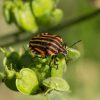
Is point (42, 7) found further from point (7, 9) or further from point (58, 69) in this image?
point (58, 69)

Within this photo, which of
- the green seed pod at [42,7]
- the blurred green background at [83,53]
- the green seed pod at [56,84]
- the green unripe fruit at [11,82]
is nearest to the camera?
the green seed pod at [56,84]

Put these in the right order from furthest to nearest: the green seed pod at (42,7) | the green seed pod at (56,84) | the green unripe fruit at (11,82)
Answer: the green seed pod at (42,7) → the green unripe fruit at (11,82) → the green seed pod at (56,84)

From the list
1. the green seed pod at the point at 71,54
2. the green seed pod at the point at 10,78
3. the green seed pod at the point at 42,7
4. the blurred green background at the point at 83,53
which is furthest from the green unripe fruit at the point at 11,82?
the blurred green background at the point at 83,53

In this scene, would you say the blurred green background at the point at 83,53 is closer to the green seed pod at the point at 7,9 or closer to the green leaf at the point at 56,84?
the green seed pod at the point at 7,9

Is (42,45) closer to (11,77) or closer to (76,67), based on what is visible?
(11,77)

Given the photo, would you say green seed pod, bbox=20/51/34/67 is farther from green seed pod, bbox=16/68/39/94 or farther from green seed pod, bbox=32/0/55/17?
green seed pod, bbox=32/0/55/17

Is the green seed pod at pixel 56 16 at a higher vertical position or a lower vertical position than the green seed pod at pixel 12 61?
higher
